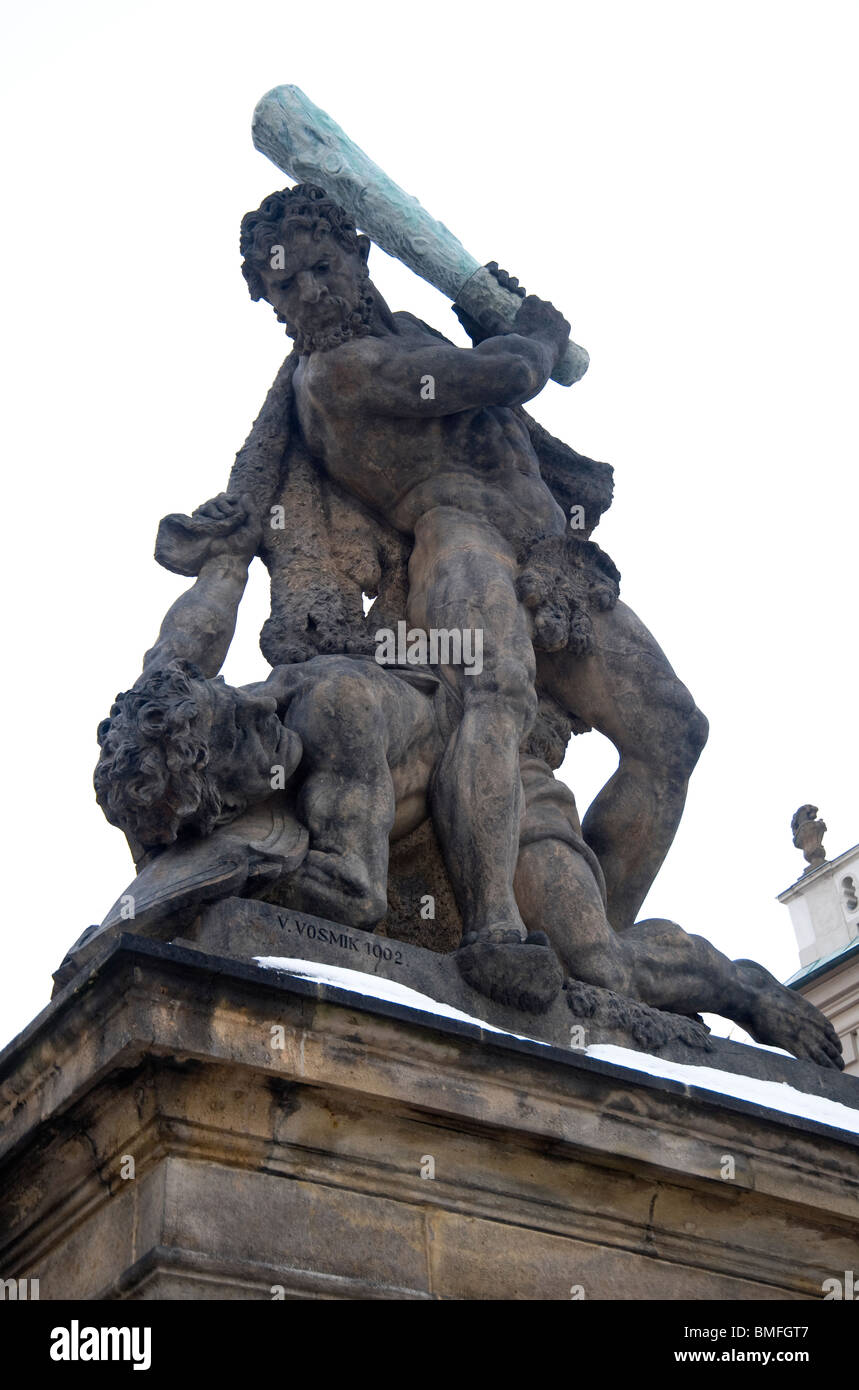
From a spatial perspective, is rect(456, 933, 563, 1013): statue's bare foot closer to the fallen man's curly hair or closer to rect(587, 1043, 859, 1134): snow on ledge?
rect(587, 1043, 859, 1134): snow on ledge

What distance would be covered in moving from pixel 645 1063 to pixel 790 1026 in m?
1.38

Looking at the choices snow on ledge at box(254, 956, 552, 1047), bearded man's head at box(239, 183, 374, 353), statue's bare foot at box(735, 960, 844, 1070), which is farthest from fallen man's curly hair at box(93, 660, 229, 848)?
statue's bare foot at box(735, 960, 844, 1070)

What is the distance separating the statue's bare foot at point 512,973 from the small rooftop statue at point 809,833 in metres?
17.9

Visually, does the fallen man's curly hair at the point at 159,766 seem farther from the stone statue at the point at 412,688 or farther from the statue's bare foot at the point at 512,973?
the statue's bare foot at the point at 512,973

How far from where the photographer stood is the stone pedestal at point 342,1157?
4441 mm

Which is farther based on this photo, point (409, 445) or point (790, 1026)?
point (409, 445)

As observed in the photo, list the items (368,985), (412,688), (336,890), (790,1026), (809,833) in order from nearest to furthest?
(368,985) → (336,890) → (412,688) → (790,1026) → (809,833)

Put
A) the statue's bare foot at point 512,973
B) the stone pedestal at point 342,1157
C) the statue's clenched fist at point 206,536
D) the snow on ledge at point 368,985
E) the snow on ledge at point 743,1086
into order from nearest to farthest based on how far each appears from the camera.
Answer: the stone pedestal at point 342,1157 < the snow on ledge at point 368,985 < the snow on ledge at point 743,1086 < the statue's bare foot at point 512,973 < the statue's clenched fist at point 206,536

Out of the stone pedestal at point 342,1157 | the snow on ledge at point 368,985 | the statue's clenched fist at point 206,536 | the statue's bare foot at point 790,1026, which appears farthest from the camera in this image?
the statue's clenched fist at point 206,536

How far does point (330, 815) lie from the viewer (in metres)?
5.76

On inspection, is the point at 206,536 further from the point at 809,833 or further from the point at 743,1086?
the point at 809,833

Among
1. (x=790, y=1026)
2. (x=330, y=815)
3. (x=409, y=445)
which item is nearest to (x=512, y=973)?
(x=330, y=815)

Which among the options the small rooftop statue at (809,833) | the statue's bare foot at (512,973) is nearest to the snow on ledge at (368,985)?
the statue's bare foot at (512,973)
